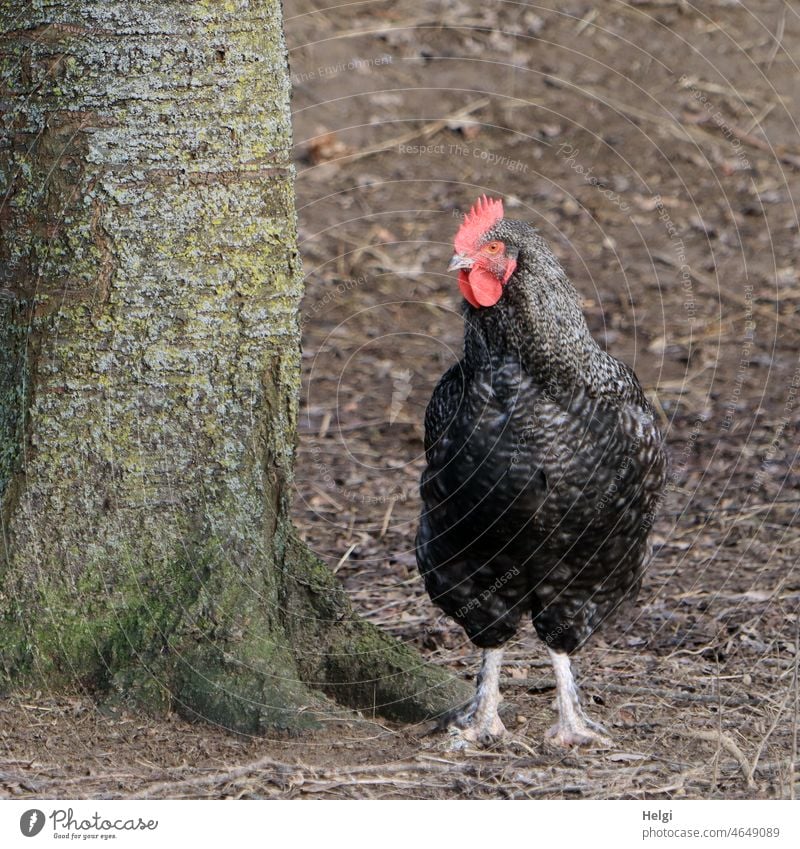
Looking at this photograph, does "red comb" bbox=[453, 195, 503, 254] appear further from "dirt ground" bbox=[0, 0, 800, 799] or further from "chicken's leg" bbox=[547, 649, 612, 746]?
"dirt ground" bbox=[0, 0, 800, 799]

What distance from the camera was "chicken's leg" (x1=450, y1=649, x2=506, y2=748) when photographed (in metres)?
4.07

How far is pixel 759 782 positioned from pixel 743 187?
22.4 feet

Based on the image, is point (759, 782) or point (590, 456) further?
point (590, 456)

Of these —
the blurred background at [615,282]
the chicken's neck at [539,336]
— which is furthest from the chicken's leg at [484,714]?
the chicken's neck at [539,336]

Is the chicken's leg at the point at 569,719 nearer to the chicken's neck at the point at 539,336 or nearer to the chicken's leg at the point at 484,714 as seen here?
the chicken's leg at the point at 484,714

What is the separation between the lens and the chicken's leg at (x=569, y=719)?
160 inches

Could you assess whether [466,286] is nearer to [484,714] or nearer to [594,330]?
[484,714]

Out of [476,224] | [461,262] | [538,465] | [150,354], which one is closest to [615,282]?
[476,224]

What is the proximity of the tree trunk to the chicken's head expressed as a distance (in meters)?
0.60

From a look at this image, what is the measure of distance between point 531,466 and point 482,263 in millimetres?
750

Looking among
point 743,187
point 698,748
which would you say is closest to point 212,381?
point 698,748

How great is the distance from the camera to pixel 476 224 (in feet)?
13.1
